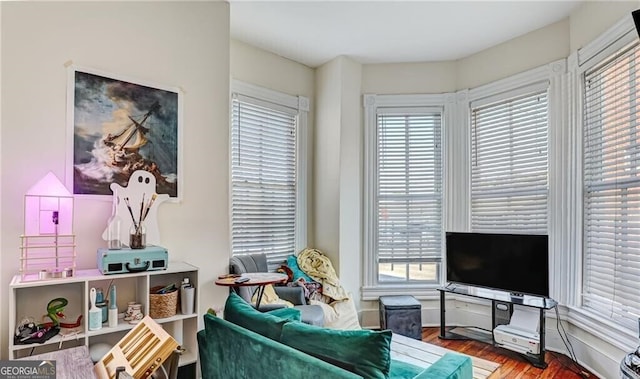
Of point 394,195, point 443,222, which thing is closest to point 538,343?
point 443,222

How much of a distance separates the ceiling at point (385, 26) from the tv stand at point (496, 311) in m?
2.48

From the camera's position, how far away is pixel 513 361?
333 cm

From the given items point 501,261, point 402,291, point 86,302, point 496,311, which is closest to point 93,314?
point 86,302

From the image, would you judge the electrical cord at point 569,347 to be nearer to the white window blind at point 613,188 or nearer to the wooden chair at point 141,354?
the white window blind at point 613,188

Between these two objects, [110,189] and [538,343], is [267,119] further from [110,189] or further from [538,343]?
[538,343]

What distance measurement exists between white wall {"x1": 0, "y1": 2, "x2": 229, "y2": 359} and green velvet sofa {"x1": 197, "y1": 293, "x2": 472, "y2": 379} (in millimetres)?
880

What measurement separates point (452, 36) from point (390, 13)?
32.4 inches

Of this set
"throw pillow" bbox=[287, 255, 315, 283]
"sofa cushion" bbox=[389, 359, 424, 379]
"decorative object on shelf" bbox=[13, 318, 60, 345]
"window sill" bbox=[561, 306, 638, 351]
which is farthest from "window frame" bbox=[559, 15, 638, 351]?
"decorative object on shelf" bbox=[13, 318, 60, 345]

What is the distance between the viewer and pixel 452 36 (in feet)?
12.3

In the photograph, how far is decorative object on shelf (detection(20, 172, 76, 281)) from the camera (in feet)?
6.78

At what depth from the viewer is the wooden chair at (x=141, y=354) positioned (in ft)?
4.44

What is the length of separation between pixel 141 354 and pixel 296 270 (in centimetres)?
263

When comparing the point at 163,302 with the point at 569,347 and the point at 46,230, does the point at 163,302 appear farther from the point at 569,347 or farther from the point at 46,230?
the point at 569,347

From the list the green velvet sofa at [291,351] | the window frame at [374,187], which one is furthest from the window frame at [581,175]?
the green velvet sofa at [291,351]
